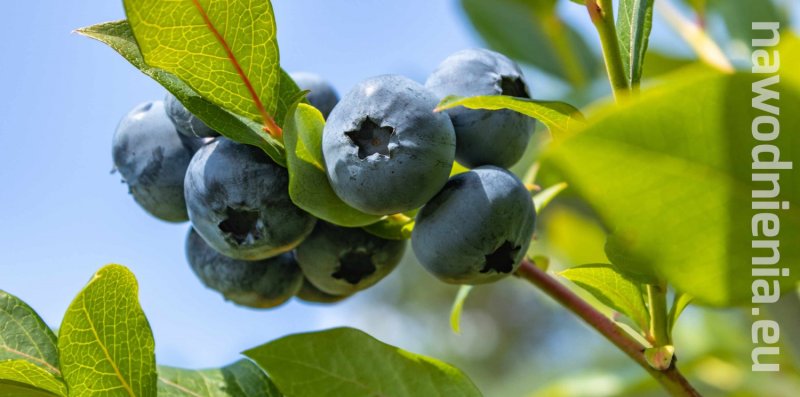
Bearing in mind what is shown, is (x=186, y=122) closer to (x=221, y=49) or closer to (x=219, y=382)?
(x=221, y=49)

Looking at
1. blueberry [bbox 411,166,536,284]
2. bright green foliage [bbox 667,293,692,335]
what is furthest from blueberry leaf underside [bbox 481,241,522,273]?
bright green foliage [bbox 667,293,692,335]

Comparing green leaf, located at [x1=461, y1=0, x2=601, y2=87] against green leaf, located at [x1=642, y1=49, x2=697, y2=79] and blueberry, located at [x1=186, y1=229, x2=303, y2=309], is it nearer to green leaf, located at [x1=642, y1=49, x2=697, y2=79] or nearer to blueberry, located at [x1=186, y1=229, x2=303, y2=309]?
green leaf, located at [x1=642, y1=49, x2=697, y2=79]

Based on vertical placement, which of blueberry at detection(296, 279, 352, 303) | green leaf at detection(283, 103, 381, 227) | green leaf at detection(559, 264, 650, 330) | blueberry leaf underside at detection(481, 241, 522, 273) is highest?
green leaf at detection(283, 103, 381, 227)

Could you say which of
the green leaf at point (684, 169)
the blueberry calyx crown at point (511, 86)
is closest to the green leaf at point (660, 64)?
the blueberry calyx crown at point (511, 86)

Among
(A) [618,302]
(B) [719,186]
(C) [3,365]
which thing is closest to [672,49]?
(A) [618,302]

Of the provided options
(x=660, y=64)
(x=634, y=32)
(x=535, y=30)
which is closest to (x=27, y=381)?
(x=634, y=32)

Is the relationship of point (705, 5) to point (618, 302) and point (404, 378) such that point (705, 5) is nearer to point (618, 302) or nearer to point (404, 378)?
point (618, 302)
